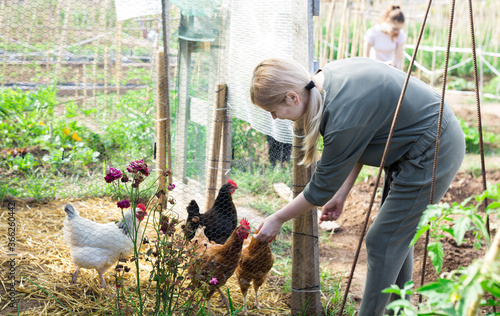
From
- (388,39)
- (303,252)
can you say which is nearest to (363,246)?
(303,252)

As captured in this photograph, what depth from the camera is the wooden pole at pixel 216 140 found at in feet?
10.1

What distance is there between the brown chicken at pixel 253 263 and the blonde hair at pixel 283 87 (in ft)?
3.05

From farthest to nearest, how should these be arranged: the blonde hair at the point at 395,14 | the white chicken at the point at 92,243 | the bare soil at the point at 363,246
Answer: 1. the blonde hair at the point at 395,14
2. the bare soil at the point at 363,246
3. the white chicken at the point at 92,243

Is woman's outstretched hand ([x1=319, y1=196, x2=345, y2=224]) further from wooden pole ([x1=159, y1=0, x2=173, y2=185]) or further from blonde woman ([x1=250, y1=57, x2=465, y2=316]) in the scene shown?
wooden pole ([x1=159, y1=0, x2=173, y2=185])

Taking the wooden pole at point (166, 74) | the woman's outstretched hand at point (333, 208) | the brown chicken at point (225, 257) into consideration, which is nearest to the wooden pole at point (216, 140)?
the wooden pole at point (166, 74)

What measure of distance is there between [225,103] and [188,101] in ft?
1.64

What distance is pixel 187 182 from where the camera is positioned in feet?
11.9

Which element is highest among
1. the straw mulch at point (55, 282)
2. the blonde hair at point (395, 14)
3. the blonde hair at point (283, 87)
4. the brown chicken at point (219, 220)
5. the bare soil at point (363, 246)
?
the blonde hair at point (395, 14)

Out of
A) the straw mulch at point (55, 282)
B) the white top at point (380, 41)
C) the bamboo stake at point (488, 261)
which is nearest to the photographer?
the bamboo stake at point (488, 261)

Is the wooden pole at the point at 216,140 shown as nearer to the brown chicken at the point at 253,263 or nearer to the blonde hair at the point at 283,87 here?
the brown chicken at the point at 253,263

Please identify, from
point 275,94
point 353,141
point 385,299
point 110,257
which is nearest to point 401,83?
point 353,141

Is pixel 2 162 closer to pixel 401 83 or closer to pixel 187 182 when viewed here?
pixel 187 182

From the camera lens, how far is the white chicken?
8.35 ft

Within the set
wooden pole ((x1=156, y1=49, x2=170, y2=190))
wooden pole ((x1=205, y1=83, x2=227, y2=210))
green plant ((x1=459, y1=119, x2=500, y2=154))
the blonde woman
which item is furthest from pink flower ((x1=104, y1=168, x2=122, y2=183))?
green plant ((x1=459, y1=119, x2=500, y2=154))
